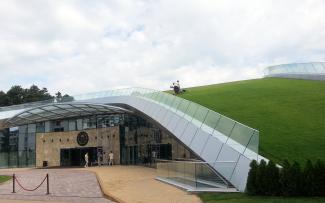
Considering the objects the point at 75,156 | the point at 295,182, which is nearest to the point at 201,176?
the point at 295,182

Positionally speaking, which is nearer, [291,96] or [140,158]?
[291,96]

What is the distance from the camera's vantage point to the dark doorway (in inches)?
2028

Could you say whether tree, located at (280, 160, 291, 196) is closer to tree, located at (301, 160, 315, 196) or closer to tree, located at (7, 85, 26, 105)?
tree, located at (301, 160, 315, 196)

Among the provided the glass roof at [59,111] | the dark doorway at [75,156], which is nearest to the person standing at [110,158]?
the dark doorway at [75,156]

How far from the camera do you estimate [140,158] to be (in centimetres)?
4472

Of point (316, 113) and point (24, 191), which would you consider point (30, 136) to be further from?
point (316, 113)

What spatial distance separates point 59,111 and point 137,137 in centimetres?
883

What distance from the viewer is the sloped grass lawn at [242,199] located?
14.1 meters

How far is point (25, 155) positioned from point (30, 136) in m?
2.32

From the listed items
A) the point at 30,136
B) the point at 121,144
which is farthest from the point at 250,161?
the point at 30,136

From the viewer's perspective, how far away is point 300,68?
178ft

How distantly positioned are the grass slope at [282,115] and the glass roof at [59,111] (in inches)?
428

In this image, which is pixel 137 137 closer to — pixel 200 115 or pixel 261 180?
pixel 200 115

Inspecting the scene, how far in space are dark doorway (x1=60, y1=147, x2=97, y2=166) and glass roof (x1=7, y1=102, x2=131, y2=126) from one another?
3.98 m
